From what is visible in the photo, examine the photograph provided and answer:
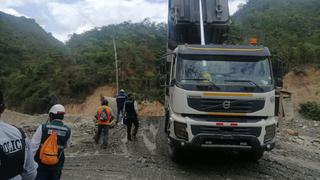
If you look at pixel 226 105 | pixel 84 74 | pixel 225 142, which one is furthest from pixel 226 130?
pixel 84 74

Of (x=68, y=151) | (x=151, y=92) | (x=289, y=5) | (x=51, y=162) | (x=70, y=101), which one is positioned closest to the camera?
(x=51, y=162)

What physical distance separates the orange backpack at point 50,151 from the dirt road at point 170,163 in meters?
3.33

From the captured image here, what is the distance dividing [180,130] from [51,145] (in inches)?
151

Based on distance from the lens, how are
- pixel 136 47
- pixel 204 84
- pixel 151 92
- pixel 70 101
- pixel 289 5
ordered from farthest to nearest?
pixel 289 5 < pixel 136 47 < pixel 70 101 < pixel 151 92 < pixel 204 84

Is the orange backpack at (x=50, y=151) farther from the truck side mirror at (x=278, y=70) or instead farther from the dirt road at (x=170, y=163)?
the truck side mirror at (x=278, y=70)

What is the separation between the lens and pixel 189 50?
30.0ft

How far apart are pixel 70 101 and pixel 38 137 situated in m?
28.6

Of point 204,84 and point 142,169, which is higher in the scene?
point 204,84

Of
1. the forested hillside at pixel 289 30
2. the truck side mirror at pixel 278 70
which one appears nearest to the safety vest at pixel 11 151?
the truck side mirror at pixel 278 70

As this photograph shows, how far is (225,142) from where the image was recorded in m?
8.69

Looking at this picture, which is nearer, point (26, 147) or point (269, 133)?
point (26, 147)

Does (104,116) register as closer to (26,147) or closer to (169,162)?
(169,162)

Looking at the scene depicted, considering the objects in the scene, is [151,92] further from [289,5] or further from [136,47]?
[289,5]

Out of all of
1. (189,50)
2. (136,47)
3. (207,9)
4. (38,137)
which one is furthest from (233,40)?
(136,47)
